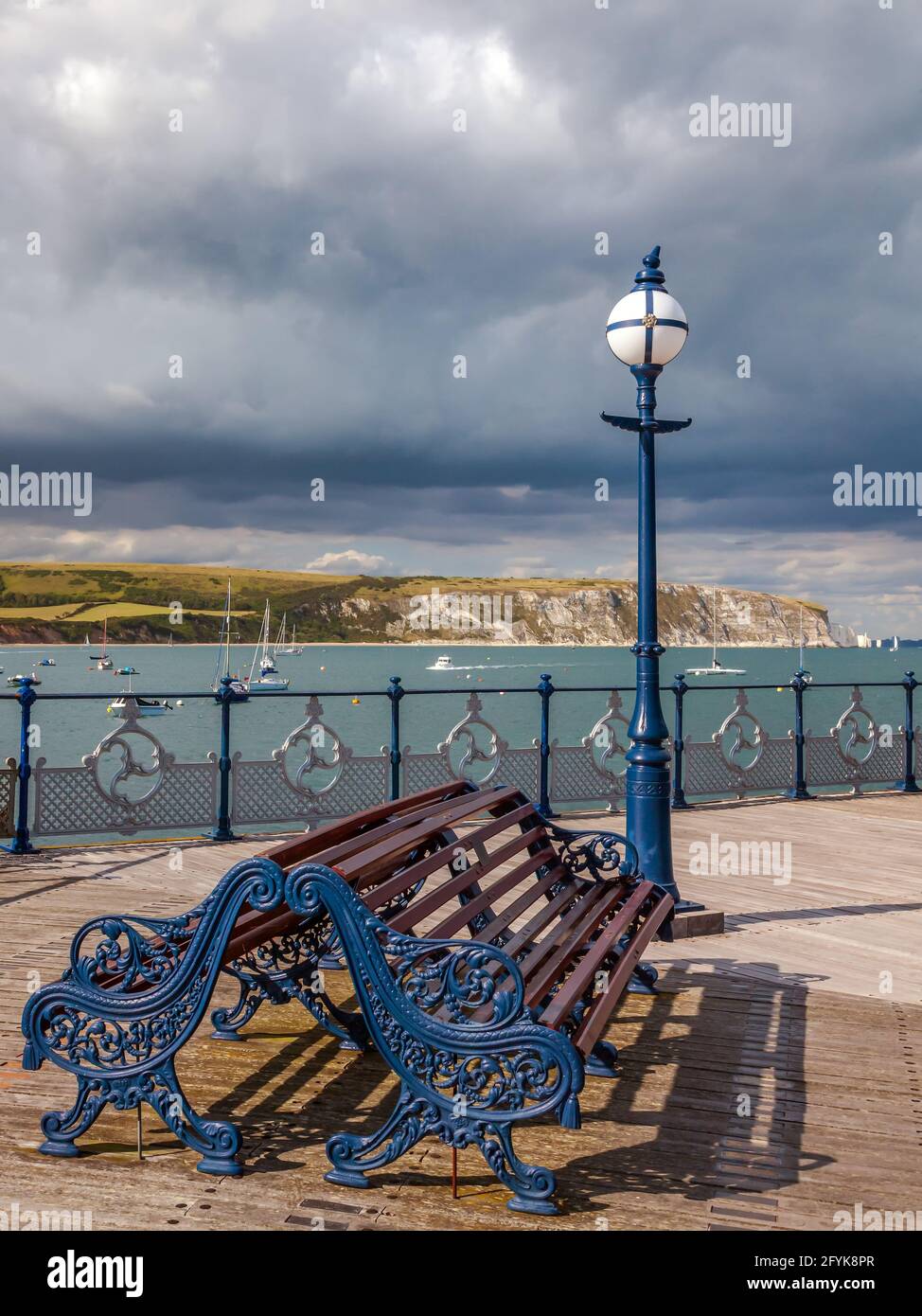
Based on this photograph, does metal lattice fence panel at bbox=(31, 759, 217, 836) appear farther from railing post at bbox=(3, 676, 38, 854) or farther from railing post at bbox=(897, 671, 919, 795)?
railing post at bbox=(897, 671, 919, 795)

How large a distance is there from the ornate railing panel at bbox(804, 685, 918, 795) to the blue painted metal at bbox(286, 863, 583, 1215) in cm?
1150

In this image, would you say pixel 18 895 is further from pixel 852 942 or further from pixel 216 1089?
pixel 852 942

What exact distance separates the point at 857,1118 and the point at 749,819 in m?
7.94

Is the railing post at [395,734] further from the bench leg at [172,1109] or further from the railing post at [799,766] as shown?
the bench leg at [172,1109]

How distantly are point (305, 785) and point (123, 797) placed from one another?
173 cm

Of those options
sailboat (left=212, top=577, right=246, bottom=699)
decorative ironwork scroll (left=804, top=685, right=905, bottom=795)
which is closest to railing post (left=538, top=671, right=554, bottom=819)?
sailboat (left=212, top=577, right=246, bottom=699)

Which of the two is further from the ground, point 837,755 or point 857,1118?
point 837,755

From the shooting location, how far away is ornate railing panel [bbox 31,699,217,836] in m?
9.92

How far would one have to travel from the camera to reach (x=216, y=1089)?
172 inches

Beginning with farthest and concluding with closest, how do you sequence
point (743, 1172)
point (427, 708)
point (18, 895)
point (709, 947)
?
1. point (427, 708)
2. point (18, 895)
3. point (709, 947)
4. point (743, 1172)

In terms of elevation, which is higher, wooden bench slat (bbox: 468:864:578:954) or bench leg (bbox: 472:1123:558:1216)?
wooden bench slat (bbox: 468:864:578:954)
